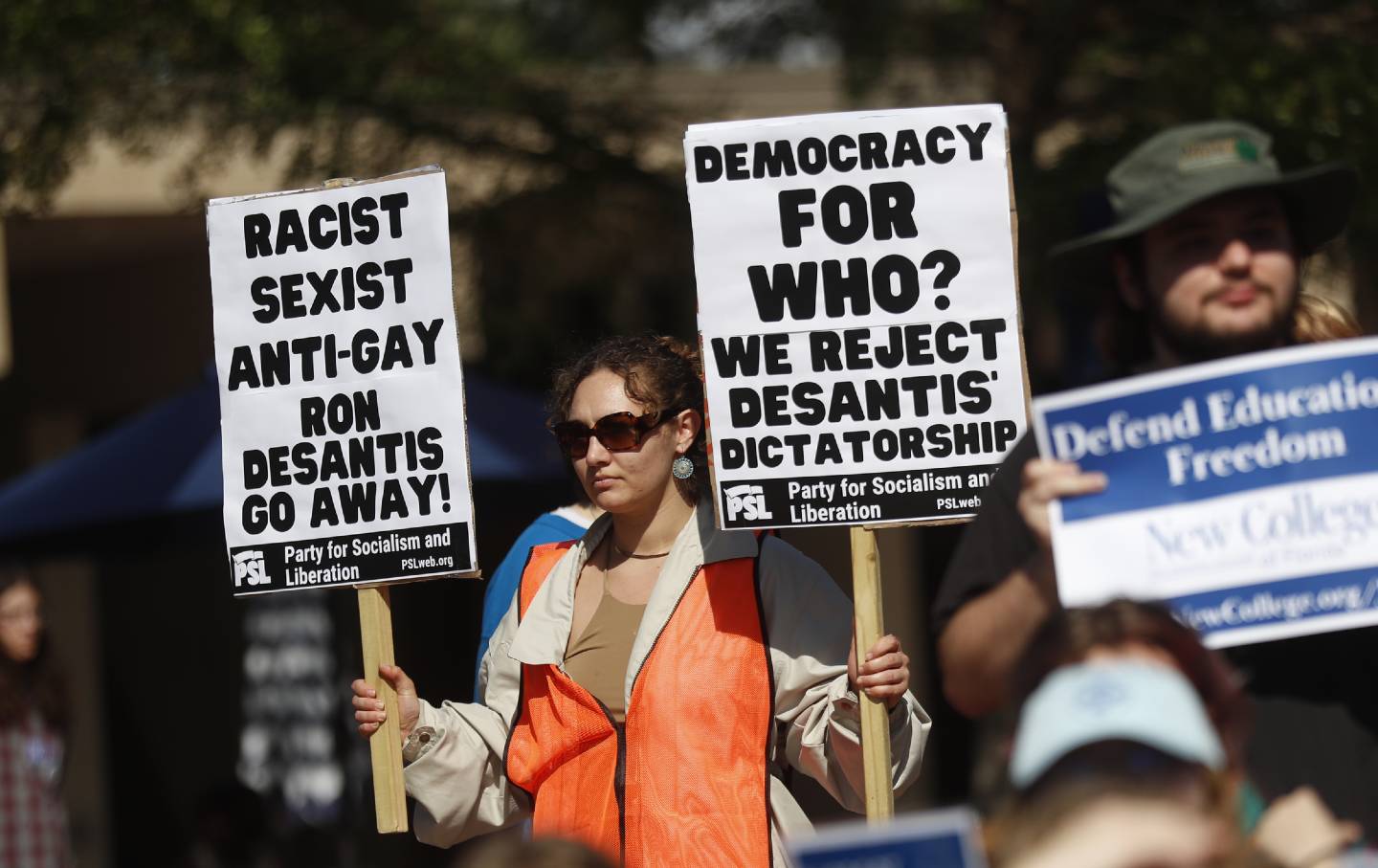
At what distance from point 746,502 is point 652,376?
1.15 feet

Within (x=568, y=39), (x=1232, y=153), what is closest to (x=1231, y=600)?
(x=1232, y=153)

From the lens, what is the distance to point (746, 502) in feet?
12.4

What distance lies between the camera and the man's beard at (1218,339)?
2953 millimetres

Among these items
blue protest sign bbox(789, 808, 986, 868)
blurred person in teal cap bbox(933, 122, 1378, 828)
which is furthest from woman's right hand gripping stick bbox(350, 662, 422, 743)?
blue protest sign bbox(789, 808, 986, 868)

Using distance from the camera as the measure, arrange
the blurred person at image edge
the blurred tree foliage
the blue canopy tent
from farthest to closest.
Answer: the blurred tree foliage → the blurred person at image edge → the blue canopy tent

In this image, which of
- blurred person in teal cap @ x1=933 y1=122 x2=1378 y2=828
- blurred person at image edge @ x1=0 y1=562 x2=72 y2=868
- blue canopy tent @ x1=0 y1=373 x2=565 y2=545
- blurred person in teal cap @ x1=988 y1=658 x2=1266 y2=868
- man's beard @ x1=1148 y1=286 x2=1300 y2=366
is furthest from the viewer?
blurred person at image edge @ x1=0 y1=562 x2=72 y2=868

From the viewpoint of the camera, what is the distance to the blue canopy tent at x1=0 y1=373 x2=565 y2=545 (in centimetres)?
680

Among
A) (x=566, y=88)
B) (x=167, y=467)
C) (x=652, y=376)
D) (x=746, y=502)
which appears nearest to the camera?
(x=746, y=502)

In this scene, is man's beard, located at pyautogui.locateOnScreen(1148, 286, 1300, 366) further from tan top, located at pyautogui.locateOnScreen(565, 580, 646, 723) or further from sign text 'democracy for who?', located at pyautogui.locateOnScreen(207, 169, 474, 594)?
sign text 'democracy for who?', located at pyautogui.locateOnScreen(207, 169, 474, 594)

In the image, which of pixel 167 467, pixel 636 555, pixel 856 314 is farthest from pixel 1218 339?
pixel 167 467

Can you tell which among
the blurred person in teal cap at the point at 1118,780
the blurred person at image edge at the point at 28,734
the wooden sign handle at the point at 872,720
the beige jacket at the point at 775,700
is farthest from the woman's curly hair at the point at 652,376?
the blurred person at image edge at the point at 28,734

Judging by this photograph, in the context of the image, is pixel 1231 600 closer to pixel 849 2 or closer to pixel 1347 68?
pixel 1347 68

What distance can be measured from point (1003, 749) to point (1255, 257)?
3.41ft

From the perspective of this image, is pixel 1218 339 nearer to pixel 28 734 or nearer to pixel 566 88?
pixel 28 734
